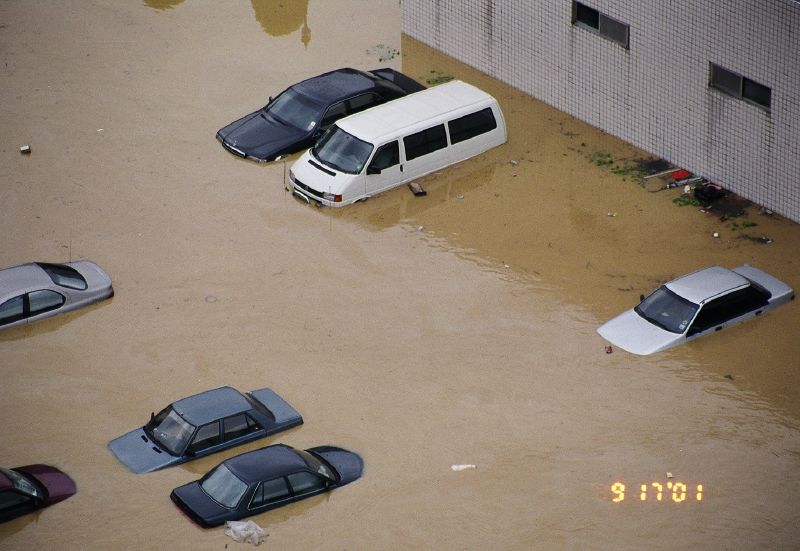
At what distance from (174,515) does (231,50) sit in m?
15.7

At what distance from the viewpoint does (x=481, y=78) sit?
28812 mm

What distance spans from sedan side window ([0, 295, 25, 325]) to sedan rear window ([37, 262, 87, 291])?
736mm

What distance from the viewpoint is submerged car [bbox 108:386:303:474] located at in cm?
1794

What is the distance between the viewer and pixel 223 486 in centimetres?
1702

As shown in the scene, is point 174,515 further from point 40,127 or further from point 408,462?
point 40,127

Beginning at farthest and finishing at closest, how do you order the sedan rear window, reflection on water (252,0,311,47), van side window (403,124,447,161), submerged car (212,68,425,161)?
reflection on water (252,0,311,47) < submerged car (212,68,425,161) < van side window (403,124,447,161) < the sedan rear window

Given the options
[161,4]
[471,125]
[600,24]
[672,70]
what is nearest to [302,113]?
[471,125]

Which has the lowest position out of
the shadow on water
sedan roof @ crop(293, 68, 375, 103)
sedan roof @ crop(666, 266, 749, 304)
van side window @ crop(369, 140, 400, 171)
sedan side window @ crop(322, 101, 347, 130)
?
the shadow on water

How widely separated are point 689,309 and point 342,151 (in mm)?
7793

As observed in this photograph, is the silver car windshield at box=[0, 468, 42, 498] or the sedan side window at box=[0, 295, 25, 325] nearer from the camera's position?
the silver car windshield at box=[0, 468, 42, 498]

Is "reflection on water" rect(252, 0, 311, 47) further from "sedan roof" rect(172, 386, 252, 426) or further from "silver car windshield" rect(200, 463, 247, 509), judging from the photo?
"silver car windshield" rect(200, 463, 247, 509)

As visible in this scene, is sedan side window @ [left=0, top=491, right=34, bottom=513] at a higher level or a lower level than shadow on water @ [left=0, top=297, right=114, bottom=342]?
lower

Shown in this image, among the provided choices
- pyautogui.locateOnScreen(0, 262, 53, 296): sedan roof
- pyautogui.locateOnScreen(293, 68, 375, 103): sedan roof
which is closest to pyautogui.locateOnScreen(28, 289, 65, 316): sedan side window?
pyautogui.locateOnScreen(0, 262, 53, 296): sedan roof

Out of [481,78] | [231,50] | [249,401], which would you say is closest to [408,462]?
[249,401]
